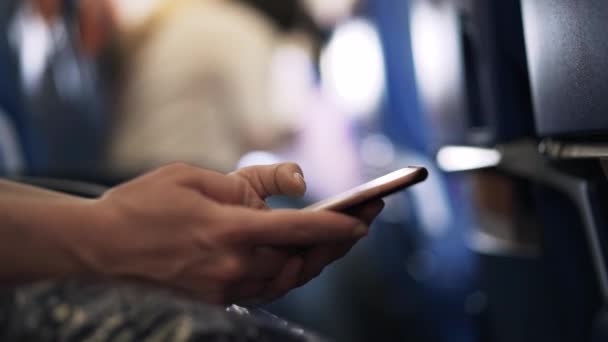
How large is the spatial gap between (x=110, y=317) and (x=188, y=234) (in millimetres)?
103

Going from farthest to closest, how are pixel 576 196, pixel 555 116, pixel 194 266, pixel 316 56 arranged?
1. pixel 316 56
2. pixel 576 196
3. pixel 555 116
4. pixel 194 266

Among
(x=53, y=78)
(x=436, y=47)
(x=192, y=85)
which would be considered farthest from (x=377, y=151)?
(x=436, y=47)

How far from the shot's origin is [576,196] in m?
1.10

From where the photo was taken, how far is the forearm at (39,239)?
2.14 ft

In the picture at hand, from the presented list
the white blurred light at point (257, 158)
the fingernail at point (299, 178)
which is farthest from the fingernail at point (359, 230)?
the white blurred light at point (257, 158)

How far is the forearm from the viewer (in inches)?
25.7

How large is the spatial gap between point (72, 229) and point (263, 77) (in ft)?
9.15

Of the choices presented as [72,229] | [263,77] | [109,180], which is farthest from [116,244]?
[263,77]

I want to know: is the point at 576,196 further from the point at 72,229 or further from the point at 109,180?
the point at 109,180

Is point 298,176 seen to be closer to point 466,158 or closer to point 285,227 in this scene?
point 285,227

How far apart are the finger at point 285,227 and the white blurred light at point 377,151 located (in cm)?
289

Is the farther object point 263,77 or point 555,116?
point 263,77

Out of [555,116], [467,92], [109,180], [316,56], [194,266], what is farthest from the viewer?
[316,56]

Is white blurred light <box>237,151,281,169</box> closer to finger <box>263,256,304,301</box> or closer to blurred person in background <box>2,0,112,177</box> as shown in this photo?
blurred person in background <box>2,0,112,177</box>
